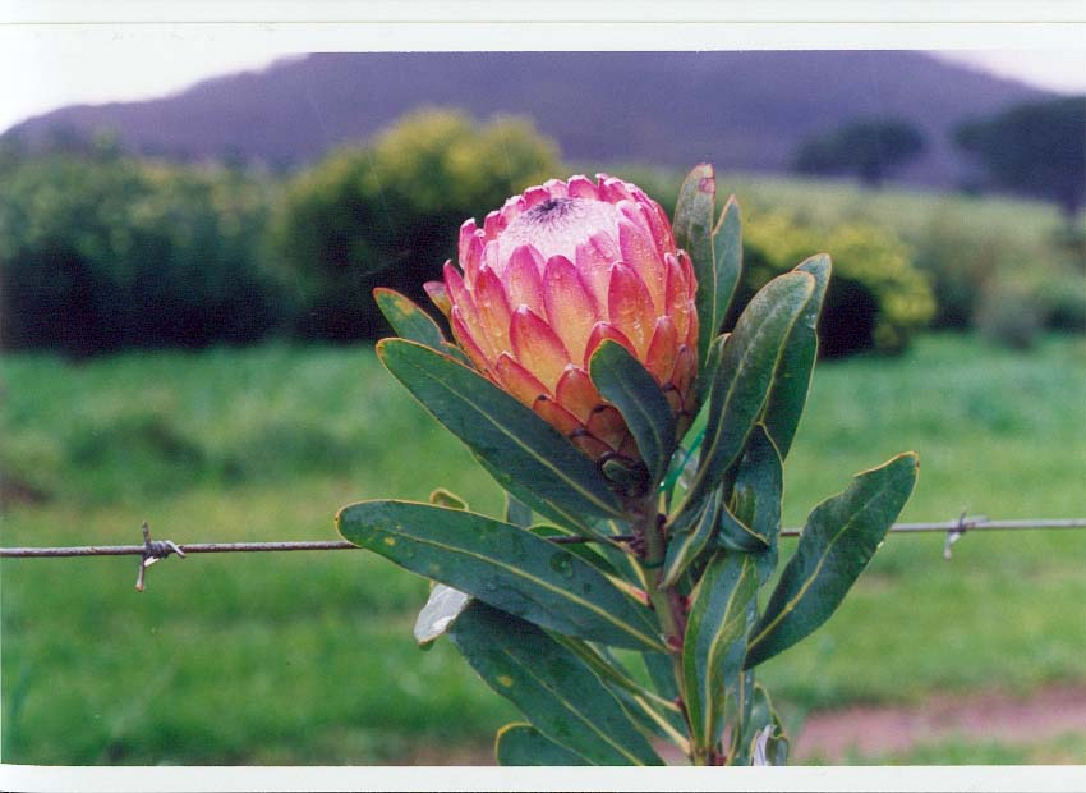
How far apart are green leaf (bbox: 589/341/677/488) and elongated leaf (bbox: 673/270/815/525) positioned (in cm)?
2

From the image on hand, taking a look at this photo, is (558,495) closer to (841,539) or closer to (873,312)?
(841,539)

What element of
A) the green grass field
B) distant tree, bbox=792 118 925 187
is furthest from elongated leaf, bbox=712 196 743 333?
the green grass field

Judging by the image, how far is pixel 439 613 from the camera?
549 millimetres

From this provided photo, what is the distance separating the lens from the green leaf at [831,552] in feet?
1.71

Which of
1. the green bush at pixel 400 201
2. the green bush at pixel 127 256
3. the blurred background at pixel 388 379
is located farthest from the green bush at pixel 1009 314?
the green bush at pixel 127 256

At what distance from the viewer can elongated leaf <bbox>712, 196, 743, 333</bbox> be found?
59cm

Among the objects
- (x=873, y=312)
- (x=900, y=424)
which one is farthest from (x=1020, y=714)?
(x=873, y=312)

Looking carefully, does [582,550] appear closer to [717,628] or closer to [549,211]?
[717,628]

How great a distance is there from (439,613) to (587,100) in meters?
0.63

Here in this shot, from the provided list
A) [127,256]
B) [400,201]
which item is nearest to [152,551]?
[400,201]

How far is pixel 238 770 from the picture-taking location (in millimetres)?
760

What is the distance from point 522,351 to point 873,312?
2.96ft

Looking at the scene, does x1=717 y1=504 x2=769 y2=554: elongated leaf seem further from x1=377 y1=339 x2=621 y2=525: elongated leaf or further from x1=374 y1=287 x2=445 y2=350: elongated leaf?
x1=374 y1=287 x2=445 y2=350: elongated leaf

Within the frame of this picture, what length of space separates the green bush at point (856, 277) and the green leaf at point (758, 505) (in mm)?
455
